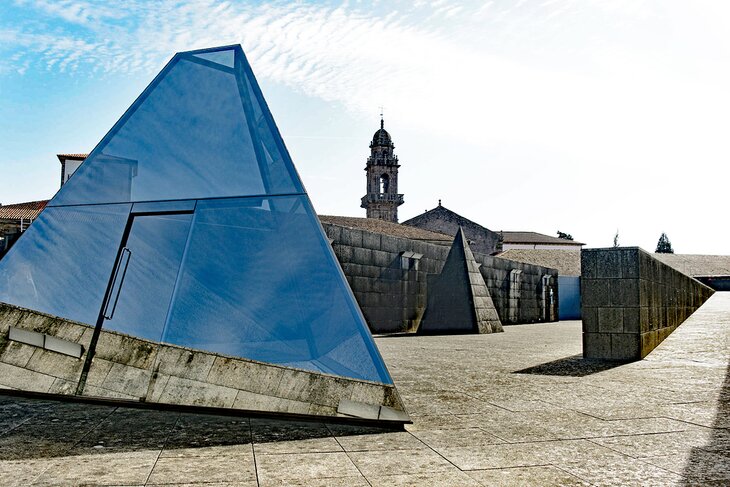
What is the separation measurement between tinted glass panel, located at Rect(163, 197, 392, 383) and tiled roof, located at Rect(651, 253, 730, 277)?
52253 mm

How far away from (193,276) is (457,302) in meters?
11.1

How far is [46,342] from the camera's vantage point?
15.2 feet

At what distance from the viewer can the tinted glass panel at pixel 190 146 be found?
4.61 metres

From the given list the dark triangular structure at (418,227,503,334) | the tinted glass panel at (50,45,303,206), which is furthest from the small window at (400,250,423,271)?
the tinted glass panel at (50,45,303,206)

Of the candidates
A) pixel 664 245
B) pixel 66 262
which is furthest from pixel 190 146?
pixel 664 245

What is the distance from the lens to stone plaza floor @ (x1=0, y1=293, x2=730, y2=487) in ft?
8.76

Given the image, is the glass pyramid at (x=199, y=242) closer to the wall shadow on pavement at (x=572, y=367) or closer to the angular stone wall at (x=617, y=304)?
the wall shadow on pavement at (x=572, y=367)

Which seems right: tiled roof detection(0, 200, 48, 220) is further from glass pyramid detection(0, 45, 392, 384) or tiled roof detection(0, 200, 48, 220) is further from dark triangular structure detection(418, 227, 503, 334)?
glass pyramid detection(0, 45, 392, 384)

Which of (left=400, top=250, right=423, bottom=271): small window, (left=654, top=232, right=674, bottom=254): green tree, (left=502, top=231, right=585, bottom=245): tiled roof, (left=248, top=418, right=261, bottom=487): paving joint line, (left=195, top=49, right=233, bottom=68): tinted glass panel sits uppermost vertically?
(left=654, top=232, right=674, bottom=254): green tree

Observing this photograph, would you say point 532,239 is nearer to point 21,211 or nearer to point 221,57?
point 21,211

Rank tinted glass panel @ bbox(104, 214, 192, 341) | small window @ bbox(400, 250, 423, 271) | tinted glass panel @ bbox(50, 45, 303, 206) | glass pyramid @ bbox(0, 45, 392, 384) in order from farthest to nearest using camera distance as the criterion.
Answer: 1. small window @ bbox(400, 250, 423, 271)
2. tinted glass panel @ bbox(50, 45, 303, 206)
3. tinted glass panel @ bbox(104, 214, 192, 341)
4. glass pyramid @ bbox(0, 45, 392, 384)

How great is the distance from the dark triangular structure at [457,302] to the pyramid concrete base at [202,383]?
35.5ft

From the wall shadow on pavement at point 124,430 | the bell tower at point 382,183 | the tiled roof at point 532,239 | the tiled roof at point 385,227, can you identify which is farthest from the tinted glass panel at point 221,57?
the tiled roof at point 532,239

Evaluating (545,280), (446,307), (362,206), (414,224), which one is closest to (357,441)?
(446,307)
